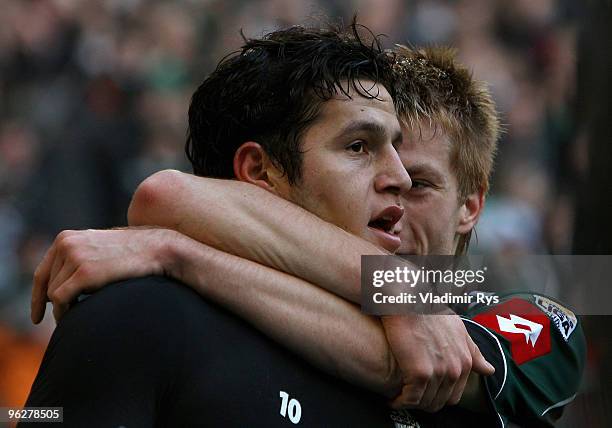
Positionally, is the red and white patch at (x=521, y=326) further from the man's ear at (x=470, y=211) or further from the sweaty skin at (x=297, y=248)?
the man's ear at (x=470, y=211)

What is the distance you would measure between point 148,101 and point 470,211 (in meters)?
2.56

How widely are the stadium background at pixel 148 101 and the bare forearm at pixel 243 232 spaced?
2408mm

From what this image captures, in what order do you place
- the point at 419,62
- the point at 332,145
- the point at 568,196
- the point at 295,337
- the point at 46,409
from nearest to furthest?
1. the point at 46,409
2. the point at 295,337
3. the point at 332,145
4. the point at 419,62
5. the point at 568,196

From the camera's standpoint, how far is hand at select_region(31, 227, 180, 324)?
1745 mm

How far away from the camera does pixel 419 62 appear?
282cm

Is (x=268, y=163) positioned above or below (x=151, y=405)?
above

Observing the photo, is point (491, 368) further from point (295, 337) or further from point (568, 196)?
point (568, 196)

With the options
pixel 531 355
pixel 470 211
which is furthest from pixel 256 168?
pixel 470 211

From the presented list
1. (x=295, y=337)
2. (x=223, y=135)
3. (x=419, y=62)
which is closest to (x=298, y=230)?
(x=295, y=337)

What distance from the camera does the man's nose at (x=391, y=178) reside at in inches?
82.2

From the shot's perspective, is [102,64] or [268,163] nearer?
[268,163]

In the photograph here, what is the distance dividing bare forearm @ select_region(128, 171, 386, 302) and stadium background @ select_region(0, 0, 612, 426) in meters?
2.41

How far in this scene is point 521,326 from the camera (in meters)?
2.28

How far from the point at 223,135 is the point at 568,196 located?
3073 millimetres
